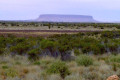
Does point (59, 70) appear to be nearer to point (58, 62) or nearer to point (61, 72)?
point (61, 72)

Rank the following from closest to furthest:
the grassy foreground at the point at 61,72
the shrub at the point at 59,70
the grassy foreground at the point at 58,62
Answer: the grassy foreground at the point at 61,72 → the grassy foreground at the point at 58,62 → the shrub at the point at 59,70

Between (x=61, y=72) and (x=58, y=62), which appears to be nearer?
(x=61, y=72)

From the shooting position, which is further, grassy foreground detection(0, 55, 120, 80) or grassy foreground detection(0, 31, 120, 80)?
grassy foreground detection(0, 31, 120, 80)

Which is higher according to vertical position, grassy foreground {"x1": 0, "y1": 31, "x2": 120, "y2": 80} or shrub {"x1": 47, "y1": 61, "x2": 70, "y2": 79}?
shrub {"x1": 47, "y1": 61, "x2": 70, "y2": 79}

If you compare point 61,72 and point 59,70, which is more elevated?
point 59,70

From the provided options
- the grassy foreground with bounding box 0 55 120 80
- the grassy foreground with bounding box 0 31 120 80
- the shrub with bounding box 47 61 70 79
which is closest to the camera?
the grassy foreground with bounding box 0 55 120 80

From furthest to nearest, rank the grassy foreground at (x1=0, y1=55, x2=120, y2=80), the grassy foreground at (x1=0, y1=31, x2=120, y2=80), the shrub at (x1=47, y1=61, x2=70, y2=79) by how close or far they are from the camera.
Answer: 1. the shrub at (x1=47, y1=61, x2=70, y2=79)
2. the grassy foreground at (x1=0, y1=31, x2=120, y2=80)
3. the grassy foreground at (x1=0, y1=55, x2=120, y2=80)

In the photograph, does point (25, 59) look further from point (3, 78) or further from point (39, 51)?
point (3, 78)

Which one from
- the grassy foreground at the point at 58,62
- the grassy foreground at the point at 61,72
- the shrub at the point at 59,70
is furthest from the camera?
the shrub at the point at 59,70

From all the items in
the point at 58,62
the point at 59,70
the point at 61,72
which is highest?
the point at 58,62

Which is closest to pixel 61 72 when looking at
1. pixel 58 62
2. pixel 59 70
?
pixel 59 70

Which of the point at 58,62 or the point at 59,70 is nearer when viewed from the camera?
the point at 59,70

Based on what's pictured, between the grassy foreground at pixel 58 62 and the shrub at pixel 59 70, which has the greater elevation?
the shrub at pixel 59 70

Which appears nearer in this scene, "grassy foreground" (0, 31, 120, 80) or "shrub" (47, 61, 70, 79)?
"grassy foreground" (0, 31, 120, 80)
